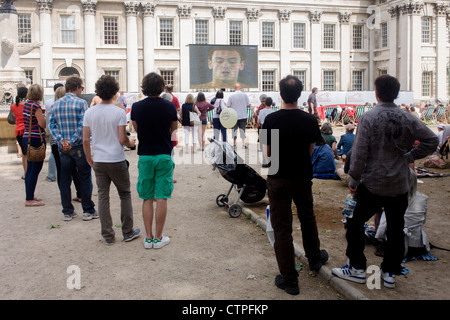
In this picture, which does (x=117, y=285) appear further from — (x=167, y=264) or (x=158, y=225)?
(x=158, y=225)

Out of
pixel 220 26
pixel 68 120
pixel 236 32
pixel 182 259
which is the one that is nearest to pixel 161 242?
pixel 182 259

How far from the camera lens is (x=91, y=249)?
5797 millimetres

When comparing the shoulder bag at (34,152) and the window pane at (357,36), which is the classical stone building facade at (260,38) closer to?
the window pane at (357,36)

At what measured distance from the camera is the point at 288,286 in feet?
14.6

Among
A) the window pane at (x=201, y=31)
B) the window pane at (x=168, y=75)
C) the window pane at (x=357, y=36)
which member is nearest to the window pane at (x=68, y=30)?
the window pane at (x=168, y=75)

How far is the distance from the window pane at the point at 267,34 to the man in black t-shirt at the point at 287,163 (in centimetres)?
4129

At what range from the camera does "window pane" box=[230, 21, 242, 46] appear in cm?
4341

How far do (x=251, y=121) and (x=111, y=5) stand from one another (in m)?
19.3

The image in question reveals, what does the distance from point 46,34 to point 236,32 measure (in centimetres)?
1664

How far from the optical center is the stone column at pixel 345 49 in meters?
46.1

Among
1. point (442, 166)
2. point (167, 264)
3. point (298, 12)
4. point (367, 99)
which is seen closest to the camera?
point (167, 264)

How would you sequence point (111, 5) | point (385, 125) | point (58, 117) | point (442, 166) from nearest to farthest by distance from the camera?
point (385, 125), point (58, 117), point (442, 166), point (111, 5)

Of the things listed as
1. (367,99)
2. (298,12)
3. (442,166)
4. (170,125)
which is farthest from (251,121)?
(170,125)

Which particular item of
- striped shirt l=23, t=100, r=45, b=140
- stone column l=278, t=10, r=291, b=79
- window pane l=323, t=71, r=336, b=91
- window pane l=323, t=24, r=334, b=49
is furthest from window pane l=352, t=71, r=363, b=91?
striped shirt l=23, t=100, r=45, b=140
